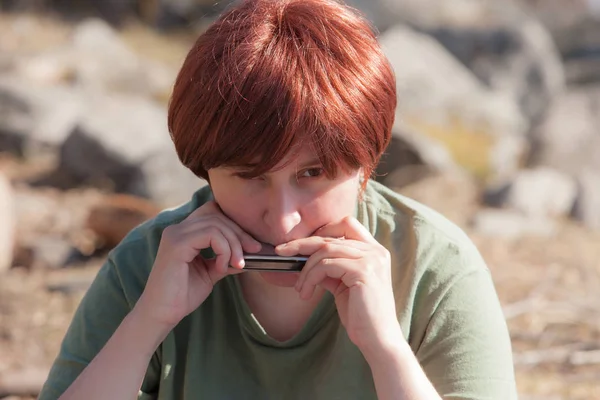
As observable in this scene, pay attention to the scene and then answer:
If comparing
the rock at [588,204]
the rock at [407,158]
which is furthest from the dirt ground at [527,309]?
the rock at [407,158]

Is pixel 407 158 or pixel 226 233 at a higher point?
pixel 226 233

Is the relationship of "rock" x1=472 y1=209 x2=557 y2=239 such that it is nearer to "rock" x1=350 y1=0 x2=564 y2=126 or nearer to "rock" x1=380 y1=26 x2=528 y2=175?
"rock" x1=380 y1=26 x2=528 y2=175

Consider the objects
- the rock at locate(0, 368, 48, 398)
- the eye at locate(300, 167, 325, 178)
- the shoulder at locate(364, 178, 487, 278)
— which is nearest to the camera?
the eye at locate(300, 167, 325, 178)

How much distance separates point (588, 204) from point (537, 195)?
1.60 ft

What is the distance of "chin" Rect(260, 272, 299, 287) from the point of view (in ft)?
7.29

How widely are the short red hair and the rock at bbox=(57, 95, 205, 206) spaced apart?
5415mm

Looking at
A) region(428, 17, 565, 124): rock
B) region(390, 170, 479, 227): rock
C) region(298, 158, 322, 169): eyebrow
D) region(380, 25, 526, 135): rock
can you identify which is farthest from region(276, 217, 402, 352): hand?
region(428, 17, 565, 124): rock

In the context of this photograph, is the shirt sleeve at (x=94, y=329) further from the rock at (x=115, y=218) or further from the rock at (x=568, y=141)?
the rock at (x=568, y=141)

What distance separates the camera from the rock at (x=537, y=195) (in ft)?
26.7

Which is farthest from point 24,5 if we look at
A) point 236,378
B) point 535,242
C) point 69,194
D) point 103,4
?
point 236,378

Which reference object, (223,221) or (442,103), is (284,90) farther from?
(442,103)

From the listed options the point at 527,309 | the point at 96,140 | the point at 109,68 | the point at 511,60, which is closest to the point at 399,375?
the point at 527,309

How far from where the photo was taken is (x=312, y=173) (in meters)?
2.08

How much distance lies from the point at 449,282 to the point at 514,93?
9.98 meters
